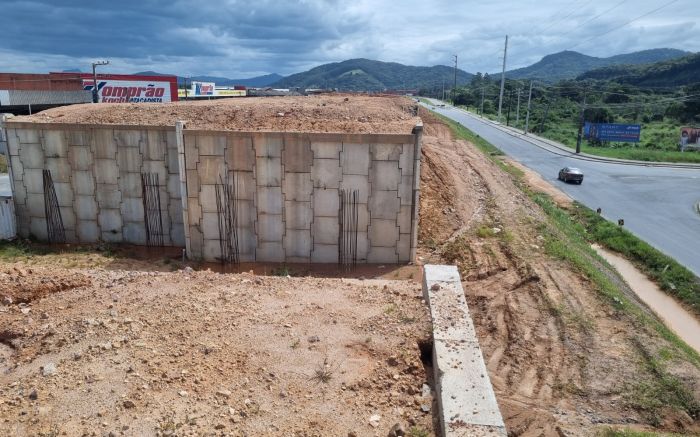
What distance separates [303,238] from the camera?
15719 mm

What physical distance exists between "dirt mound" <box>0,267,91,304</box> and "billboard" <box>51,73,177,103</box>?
42267mm

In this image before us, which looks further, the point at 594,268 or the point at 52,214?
the point at 52,214

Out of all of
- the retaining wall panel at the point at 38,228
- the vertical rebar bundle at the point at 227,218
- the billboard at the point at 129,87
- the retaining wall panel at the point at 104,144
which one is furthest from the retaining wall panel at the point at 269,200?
the billboard at the point at 129,87

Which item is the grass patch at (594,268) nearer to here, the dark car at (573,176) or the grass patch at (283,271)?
the grass patch at (283,271)

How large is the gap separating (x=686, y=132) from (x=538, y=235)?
1885 inches

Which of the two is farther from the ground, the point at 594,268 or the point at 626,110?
the point at 626,110

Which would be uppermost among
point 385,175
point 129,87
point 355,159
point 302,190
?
point 129,87

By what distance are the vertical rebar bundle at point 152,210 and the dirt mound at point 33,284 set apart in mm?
5808

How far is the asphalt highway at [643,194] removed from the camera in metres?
24.2

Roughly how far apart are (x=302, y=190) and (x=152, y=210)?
5.29 m

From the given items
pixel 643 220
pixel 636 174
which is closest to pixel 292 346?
pixel 643 220

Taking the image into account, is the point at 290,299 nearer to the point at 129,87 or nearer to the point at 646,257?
the point at 646,257

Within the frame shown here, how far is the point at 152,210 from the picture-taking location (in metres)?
16.8

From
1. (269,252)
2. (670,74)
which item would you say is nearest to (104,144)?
(269,252)
